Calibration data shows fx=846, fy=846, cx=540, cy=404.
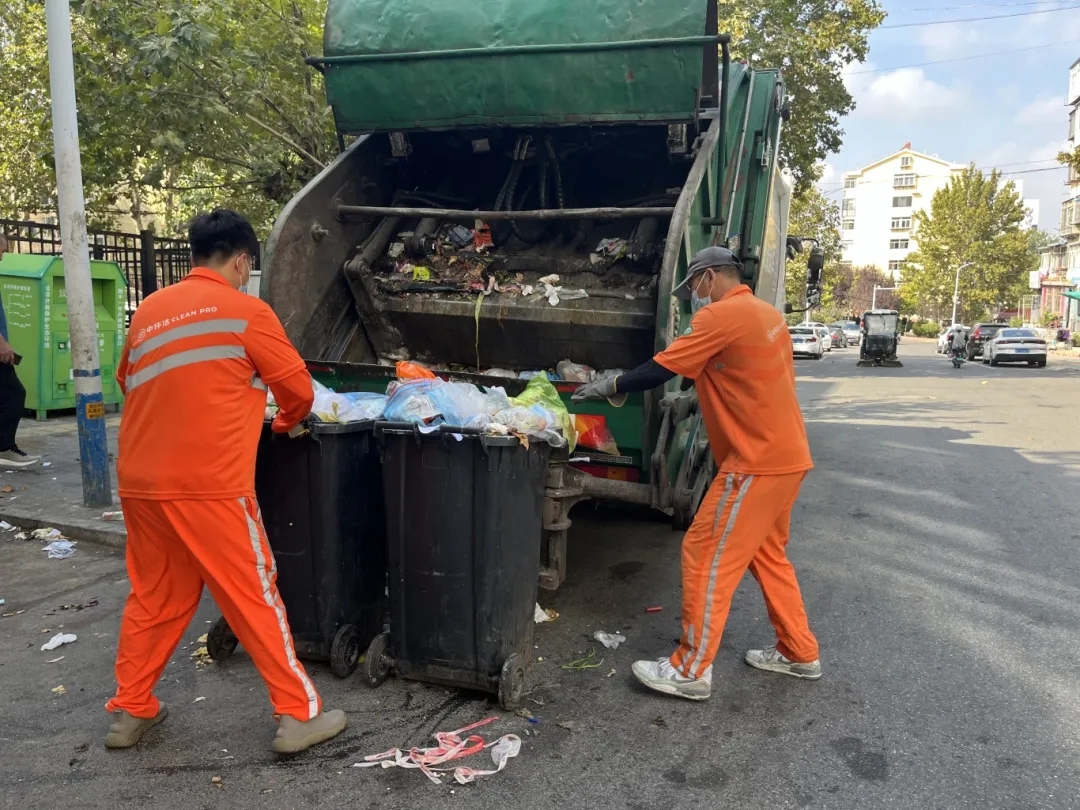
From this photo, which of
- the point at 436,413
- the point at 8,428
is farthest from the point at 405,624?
the point at 8,428

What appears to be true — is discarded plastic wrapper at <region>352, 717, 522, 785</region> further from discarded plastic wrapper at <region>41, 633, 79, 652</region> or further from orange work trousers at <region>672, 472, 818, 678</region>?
discarded plastic wrapper at <region>41, 633, 79, 652</region>

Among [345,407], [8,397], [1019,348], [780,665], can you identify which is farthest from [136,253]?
[1019,348]

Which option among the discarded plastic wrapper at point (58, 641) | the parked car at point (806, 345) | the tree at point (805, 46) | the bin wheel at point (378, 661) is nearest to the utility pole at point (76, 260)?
the discarded plastic wrapper at point (58, 641)

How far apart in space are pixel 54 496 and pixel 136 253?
18.4ft

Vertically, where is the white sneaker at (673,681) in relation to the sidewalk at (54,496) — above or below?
below

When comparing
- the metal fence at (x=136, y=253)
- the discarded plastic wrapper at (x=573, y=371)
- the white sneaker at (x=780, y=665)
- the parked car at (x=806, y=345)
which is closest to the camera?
the white sneaker at (x=780, y=665)

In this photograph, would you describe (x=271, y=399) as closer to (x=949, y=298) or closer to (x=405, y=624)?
(x=405, y=624)

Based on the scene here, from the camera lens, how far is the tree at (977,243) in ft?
163

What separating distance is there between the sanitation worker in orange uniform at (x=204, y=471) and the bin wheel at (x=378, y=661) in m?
0.31

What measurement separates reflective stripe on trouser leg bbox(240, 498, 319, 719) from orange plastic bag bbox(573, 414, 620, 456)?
163cm

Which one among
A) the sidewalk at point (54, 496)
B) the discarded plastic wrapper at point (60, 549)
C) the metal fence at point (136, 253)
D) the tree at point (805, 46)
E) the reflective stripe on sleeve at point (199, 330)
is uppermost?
the tree at point (805, 46)

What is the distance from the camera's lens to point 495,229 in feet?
16.2

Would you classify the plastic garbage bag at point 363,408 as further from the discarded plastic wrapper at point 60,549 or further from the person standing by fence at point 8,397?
the person standing by fence at point 8,397

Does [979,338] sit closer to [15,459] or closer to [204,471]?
[15,459]
